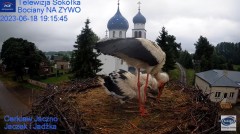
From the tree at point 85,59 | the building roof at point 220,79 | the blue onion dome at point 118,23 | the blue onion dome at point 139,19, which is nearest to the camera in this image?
the tree at point 85,59

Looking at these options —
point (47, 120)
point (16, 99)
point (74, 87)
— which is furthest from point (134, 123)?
point (16, 99)

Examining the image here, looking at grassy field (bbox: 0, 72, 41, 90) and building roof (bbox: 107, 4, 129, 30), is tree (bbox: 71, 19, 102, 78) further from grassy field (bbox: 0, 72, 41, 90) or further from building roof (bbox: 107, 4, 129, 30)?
building roof (bbox: 107, 4, 129, 30)

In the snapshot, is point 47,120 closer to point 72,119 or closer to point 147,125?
point 72,119

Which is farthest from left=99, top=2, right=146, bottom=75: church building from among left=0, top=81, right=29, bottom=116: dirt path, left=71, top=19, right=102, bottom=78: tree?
left=0, top=81, right=29, bottom=116: dirt path

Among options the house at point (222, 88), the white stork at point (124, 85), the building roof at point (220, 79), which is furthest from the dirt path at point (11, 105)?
the building roof at point (220, 79)

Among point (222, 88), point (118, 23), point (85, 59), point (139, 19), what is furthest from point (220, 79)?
point (139, 19)

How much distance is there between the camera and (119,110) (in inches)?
147

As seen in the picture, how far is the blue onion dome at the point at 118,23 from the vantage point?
23.3m

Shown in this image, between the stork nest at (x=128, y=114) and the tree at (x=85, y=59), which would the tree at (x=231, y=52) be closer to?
the tree at (x=85, y=59)

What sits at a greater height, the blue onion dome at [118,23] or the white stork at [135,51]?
the blue onion dome at [118,23]

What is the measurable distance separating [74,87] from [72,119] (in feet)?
6.79

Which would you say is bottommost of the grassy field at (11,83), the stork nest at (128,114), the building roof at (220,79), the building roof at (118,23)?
the grassy field at (11,83)

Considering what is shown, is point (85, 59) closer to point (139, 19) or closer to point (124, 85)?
point (124, 85)

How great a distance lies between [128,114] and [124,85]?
50 cm
